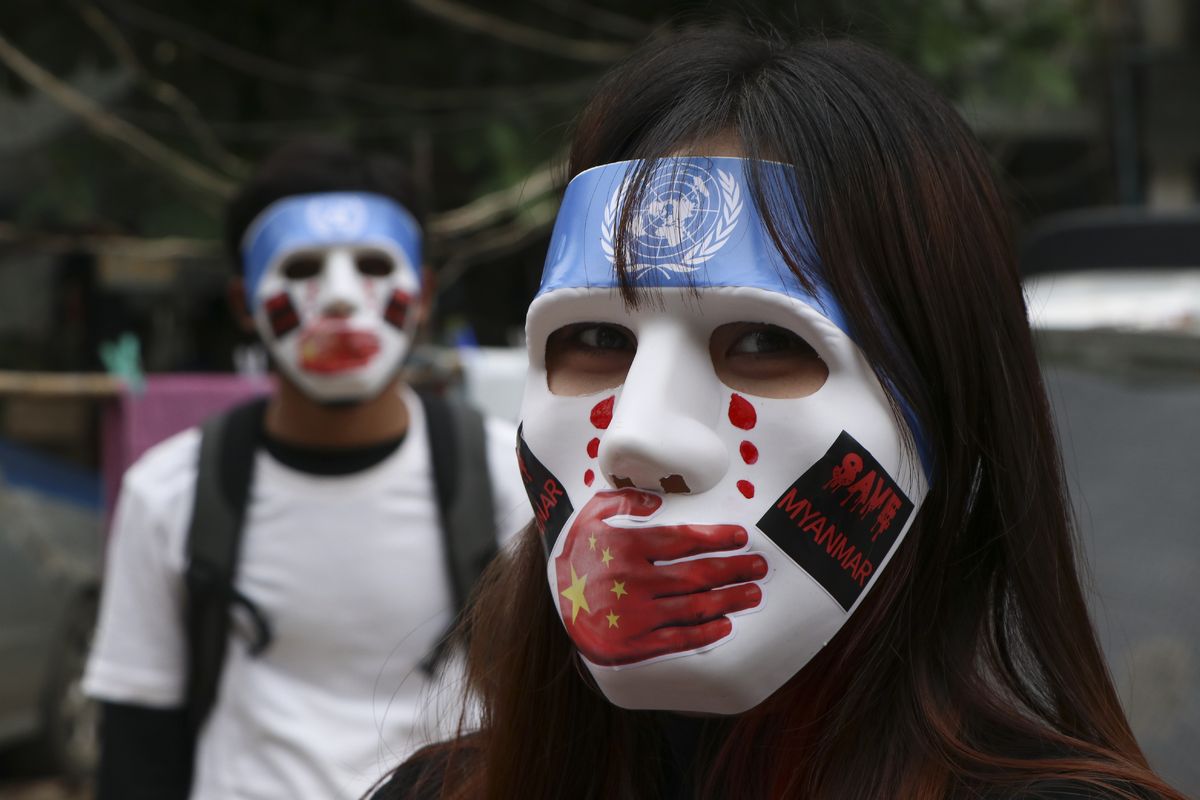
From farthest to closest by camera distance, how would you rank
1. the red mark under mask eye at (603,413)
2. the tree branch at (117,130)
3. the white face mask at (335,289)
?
the tree branch at (117,130), the white face mask at (335,289), the red mark under mask eye at (603,413)

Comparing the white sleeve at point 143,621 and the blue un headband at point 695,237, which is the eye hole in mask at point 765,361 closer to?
the blue un headband at point 695,237

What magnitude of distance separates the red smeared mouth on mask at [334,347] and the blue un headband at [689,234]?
6.37 ft

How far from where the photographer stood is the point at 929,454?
1.60 meters

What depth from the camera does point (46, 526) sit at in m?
6.76

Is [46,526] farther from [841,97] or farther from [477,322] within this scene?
[841,97]

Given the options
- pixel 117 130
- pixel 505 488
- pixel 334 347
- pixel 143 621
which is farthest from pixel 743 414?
pixel 117 130

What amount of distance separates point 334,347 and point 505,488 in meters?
0.57

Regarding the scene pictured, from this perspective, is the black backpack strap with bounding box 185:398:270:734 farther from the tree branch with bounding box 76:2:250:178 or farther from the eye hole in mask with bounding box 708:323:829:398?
the tree branch with bounding box 76:2:250:178

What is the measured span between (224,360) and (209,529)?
4.94m

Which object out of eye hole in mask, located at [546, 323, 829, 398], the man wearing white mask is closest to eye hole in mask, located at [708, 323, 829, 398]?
eye hole in mask, located at [546, 323, 829, 398]

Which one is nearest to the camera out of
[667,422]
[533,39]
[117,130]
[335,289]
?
[667,422]

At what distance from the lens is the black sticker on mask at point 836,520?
1569 mm

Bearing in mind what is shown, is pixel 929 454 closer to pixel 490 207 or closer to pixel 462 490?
pixel 462 490

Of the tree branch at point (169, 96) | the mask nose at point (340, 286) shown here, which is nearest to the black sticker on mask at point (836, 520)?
the mask nose at point (340, 286)
